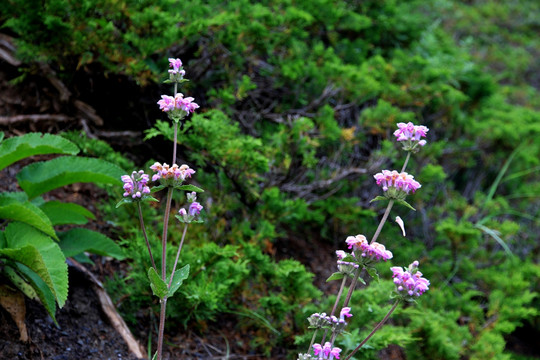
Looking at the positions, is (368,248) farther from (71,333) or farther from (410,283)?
(71,333)

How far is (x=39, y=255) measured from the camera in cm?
179

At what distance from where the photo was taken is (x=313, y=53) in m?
3.87

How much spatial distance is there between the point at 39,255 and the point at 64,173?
0.52 meters

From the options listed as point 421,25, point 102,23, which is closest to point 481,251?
point 421,25

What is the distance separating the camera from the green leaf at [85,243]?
2.24m

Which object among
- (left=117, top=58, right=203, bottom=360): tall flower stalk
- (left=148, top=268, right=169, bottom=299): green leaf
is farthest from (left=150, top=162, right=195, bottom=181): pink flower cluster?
(left=148, top=268, right=169, bottom=299): green leaf

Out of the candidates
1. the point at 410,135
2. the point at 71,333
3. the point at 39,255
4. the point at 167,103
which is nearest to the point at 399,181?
the point at 410,135

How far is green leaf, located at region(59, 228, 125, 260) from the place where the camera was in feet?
7.35

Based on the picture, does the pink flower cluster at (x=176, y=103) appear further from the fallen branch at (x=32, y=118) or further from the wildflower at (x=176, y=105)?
the fallen branch at (x=32, y=118)

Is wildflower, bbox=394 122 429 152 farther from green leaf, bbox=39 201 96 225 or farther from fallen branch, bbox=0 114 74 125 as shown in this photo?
fallen branch, bbox=0 114 74 125

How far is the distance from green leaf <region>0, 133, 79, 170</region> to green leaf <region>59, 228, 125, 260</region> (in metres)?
0.38

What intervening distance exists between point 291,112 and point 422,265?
1424mm

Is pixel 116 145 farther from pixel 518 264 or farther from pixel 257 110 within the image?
pixel 518 264

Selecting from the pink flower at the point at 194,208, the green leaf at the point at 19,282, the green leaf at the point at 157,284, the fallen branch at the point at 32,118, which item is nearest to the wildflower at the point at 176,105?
the pink flower at the point at 194,208
